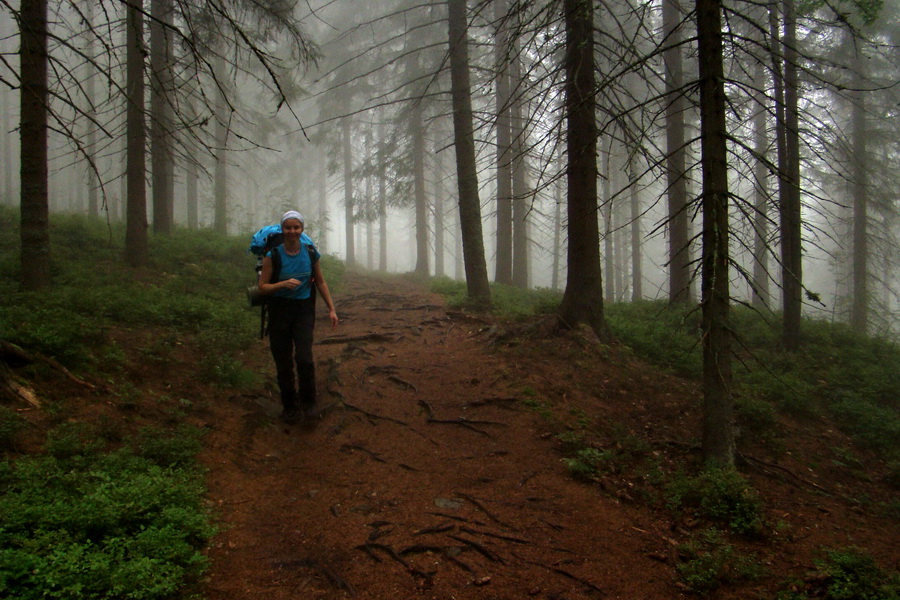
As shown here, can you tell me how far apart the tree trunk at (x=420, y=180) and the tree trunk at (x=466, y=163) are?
6.02m

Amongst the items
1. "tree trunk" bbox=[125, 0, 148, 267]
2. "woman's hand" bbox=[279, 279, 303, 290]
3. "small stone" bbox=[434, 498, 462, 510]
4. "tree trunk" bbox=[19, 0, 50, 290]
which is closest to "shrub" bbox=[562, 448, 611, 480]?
"small stone" bbox=[434, 498, 462, 510]

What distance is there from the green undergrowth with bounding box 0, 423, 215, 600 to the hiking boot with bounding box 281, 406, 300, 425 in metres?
1.61

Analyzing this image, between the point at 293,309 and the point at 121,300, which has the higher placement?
the point at 121,300

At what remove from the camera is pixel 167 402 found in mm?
5348

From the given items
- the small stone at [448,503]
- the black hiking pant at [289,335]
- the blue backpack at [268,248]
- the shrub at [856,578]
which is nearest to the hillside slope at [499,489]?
the small stone at [448,503]

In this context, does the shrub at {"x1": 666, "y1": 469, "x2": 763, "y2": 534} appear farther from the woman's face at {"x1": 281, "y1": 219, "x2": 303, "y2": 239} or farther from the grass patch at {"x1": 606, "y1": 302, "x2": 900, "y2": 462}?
the woman's face at {"x1": 281, "y1": 219, "x2": 303, "y2": 239}

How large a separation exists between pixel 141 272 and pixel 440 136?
1618 cm

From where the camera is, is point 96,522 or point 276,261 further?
point 276,261

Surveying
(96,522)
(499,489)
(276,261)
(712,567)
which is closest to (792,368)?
(712,567)

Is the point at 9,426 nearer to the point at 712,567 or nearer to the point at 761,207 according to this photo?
the point at 712,567

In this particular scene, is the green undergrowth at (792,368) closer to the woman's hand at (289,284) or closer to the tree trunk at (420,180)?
the woman's hand at (289,284)

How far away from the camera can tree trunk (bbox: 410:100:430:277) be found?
1859 centimetres

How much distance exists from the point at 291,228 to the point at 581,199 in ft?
13.9

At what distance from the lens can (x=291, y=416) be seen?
5.88m
